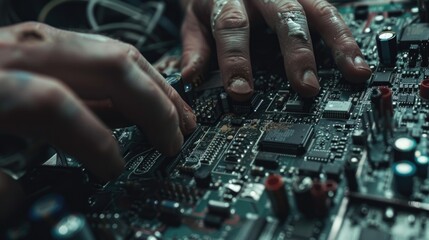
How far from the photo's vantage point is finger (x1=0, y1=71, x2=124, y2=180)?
6.88 ft

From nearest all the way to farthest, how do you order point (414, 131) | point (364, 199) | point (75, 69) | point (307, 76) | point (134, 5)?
Result: point (364, 199) < point (75, 69) < point (414, 131) < point (307, 76) < point (134, 5)

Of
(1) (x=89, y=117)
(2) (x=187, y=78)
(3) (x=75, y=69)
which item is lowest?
(2) (x=187, y=78)

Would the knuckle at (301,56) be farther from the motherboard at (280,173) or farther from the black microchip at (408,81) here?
the black microchip at (408,81)

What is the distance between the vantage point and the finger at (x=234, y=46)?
349cm

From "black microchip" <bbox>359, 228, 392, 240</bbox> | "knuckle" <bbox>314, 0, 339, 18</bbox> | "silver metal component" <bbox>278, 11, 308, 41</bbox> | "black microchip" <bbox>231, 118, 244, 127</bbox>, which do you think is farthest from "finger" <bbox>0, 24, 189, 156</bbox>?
"knuckle" <bbox>314, 0, 339, 18</bbox>

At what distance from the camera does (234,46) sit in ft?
12.0

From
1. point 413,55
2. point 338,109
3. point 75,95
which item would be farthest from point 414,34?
point 75,95

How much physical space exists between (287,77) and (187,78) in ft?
3.16

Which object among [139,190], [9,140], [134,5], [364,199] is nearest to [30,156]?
[9,140]

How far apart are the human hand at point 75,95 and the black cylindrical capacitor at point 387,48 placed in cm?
165

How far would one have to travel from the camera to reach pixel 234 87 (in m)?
3.47

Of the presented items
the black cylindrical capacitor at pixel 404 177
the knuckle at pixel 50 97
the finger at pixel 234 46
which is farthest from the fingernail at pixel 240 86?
the knuckle at pixel 50 97

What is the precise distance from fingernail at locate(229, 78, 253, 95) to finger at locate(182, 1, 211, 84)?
0.60 m

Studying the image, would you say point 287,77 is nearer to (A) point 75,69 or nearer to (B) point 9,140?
(A) point 75,69
